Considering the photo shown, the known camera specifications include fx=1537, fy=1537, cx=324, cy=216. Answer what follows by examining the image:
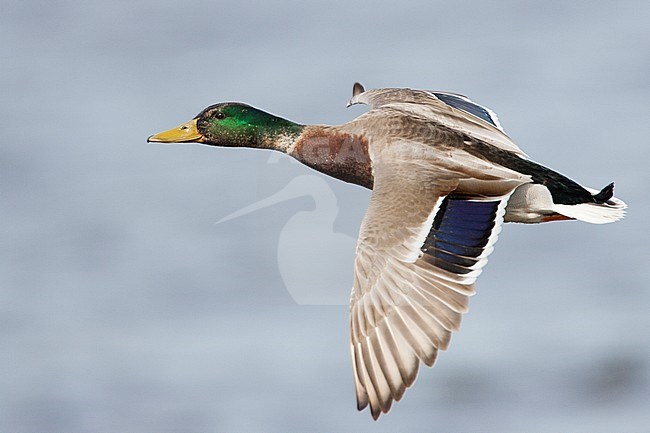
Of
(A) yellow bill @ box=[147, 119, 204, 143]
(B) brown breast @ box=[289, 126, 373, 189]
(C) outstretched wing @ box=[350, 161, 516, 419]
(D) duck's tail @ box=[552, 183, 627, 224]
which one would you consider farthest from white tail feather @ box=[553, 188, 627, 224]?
(A) yellow bill @ box=[147, 119, 204, 143]

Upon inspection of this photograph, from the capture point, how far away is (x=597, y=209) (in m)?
7.31

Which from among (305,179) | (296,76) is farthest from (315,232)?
(296,76)

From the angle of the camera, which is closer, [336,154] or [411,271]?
[411,271]

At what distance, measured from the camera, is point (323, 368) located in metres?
9.61

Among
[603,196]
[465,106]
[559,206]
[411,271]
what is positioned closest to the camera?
[411,271]

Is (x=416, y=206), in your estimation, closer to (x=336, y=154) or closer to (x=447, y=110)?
(x=336, y=154)

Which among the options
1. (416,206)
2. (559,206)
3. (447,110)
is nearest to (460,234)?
(416,206)

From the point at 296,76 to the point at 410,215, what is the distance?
6446 mm

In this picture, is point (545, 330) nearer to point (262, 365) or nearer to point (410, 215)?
point (262, 365)

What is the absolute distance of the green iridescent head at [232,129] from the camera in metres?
8.01

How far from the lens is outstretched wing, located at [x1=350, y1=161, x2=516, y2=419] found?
6258 millimetres

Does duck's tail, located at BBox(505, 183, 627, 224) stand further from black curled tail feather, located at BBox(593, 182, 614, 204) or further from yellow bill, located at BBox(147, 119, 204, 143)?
yellow bill, located at BBox(147, 119, 204, 143)

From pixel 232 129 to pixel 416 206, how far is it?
1716 millimetres

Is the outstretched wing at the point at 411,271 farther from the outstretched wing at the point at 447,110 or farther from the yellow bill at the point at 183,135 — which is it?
the yellow bill at the point at 183,135
